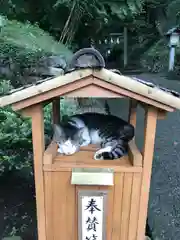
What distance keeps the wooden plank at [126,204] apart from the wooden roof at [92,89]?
0.47 metres

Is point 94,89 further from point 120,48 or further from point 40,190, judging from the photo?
point 120,48

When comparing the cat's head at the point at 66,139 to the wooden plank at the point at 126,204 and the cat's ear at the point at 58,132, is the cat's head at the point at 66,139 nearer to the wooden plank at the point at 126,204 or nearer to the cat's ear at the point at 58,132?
the cat's ear at the point at 58,132

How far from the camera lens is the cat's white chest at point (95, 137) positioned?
6.66ft

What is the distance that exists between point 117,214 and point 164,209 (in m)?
1.45

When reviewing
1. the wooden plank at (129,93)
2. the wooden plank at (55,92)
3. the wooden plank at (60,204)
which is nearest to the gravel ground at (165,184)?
the wooden plank at (60,204)

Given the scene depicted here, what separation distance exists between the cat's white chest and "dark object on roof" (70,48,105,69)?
668 mm

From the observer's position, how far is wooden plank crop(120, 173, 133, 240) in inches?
67.9

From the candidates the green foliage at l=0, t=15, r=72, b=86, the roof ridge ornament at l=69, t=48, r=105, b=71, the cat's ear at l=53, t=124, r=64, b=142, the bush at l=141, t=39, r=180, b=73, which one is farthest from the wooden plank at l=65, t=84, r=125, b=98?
the bush at l=141, t=39, r=180, b=73

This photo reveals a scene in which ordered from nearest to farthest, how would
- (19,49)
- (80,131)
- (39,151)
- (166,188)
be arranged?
(39,151), (80,131), (166,188), (19,49)

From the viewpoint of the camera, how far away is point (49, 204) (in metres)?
1.81

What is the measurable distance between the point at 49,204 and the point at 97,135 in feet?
1.81

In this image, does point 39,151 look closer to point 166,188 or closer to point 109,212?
point 109,212

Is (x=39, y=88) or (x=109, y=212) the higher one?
(x=39, y=88)

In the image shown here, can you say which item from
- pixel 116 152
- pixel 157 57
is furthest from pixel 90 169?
pixel 157 57
